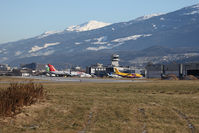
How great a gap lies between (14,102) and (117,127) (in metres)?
6.84

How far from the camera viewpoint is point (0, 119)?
21672 mm

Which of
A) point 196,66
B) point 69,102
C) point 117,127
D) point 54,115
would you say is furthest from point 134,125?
point 196,66

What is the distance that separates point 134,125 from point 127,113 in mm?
3528

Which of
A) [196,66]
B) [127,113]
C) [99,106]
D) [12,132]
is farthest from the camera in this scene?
[196,66]

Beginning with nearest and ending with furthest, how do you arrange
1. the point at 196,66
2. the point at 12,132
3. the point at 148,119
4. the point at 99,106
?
the point at 12,132, the point at 148,119, the point at 99,106, the point at 196,66

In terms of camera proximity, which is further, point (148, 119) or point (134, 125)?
point (148, 119)

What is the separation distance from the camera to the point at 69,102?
30109 mm

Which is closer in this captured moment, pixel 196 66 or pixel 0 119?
pixel 0 119

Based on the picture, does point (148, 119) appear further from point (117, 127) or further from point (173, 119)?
point (117, 127)

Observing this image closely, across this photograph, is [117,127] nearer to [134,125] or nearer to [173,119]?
[134,125]

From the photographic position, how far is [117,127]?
21.6 m

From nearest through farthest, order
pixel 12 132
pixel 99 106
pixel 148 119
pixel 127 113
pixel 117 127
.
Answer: pixel 12 132, pixel 117 127, pixel 148 119, pixel 127 113, pixel 99 106

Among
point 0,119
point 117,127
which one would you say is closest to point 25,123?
point 0,119

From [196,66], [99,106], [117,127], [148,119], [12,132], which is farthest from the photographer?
[196,66]
